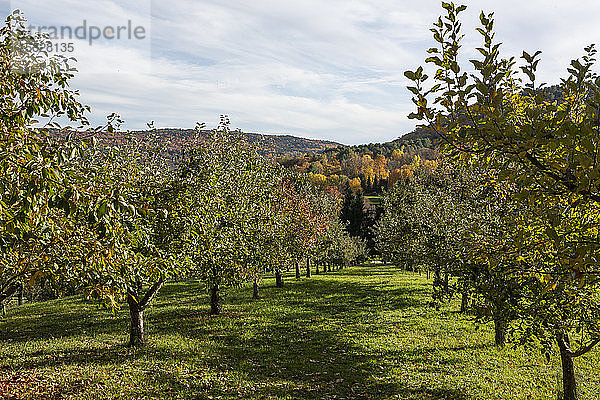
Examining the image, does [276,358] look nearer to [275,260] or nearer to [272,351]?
[272,351]

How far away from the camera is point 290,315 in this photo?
26578 mm

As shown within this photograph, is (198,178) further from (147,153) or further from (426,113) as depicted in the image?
(426,113)

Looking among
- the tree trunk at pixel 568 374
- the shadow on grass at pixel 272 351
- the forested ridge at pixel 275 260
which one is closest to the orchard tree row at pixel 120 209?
the forested ridge at pixel 275 260

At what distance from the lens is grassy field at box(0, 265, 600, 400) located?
13539mm

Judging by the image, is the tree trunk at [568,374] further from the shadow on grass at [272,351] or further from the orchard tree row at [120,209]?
the orchard tree row at [120,209]

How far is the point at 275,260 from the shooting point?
3241cm

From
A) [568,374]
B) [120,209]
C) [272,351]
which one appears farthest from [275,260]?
[120,209]

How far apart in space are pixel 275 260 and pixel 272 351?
45.2 feet

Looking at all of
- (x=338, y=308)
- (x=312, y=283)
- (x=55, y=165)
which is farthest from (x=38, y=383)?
(x=312, y=283)

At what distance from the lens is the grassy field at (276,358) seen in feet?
44.4

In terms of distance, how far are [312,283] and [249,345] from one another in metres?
22.7

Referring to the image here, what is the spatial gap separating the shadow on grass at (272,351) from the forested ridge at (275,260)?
12cm

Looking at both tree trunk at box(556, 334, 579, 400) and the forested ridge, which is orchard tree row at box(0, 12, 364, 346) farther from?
tree trunk at box(556, 334, 579, 400)

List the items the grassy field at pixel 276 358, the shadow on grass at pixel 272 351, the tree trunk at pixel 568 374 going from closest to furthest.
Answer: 1. the tree trunk at pixel 568 374
2. the grassy field at pixel 276 358
3. the shadow on grass at pixel 272 351
